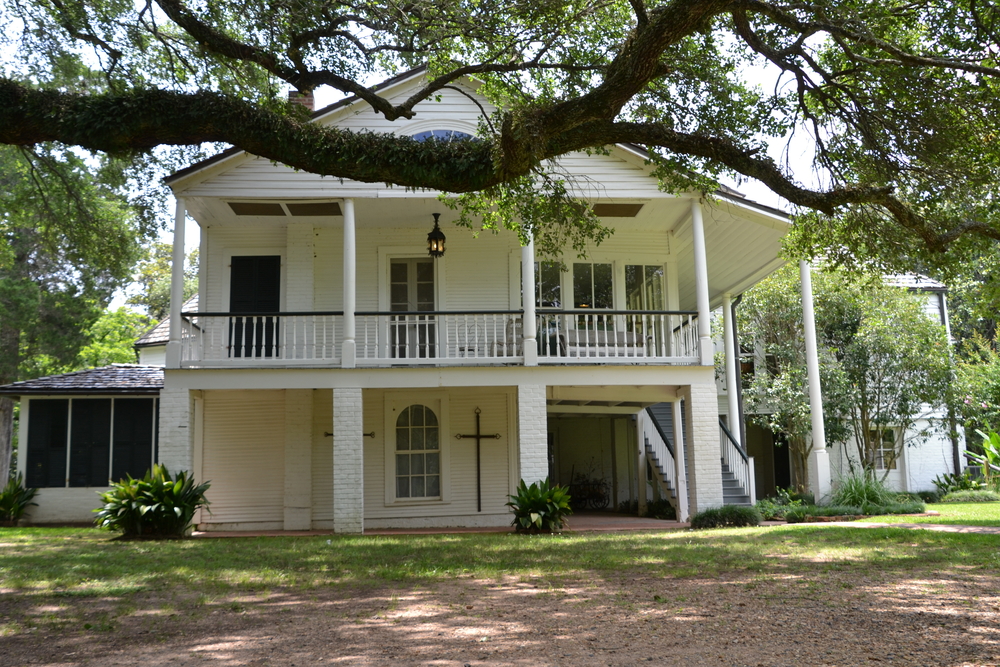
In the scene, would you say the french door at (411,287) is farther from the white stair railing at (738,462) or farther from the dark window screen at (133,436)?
the white stair railing at (738,462)

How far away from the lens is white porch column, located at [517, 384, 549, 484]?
13516 mm

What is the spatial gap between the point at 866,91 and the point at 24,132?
914 centimetres

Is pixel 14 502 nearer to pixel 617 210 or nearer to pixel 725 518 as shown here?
pixel 617 210

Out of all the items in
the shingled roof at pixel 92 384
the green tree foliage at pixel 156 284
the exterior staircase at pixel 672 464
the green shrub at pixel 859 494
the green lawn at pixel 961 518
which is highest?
the green tree foliage at pixel 156 284

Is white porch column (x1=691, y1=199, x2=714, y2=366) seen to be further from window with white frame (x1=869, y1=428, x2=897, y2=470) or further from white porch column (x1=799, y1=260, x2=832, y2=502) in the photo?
window with white frame (x1=869, y1=428, x2=897, y2=470)

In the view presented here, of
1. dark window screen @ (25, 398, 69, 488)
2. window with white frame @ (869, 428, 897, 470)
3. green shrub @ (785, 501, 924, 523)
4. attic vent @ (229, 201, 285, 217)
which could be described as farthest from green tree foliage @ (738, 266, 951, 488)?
dark window screen @ (25, 398, 69, 488)

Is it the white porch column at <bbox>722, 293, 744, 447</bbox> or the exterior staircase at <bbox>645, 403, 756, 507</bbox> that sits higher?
the white porch column at <bbox>722, 293, 744, 447</bbox>

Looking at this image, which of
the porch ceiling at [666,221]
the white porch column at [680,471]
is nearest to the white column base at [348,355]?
the porch ceiling at [666,221]

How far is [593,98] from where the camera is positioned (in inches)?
291

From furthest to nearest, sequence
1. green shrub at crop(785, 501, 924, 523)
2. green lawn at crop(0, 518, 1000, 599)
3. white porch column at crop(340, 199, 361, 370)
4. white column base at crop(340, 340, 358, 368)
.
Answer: green shrub at crop(785, 501, 924, 523) → white porch column at crop(340, 199, 361, 370) → white column base at crop(340, 340, 358, 368) → green lawn at crop(0, 518, 1000, 599)

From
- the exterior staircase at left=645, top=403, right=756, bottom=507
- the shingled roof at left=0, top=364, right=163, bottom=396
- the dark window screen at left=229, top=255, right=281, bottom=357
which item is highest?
the dark window screen at left=229, top=255, right=281, bottom=357

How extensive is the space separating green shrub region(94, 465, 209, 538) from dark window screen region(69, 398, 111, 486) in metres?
5.51

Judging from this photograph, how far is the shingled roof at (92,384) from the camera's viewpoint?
16969mm

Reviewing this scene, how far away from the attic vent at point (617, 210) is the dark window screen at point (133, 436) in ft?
33.1
